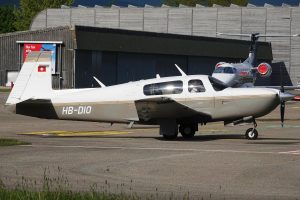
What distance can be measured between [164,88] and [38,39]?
181ft

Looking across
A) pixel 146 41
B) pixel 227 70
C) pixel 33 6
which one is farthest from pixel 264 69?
pixel 33 6

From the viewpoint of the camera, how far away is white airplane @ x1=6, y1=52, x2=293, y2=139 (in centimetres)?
2411

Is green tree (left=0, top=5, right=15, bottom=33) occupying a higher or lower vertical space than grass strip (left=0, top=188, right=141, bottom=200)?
higher

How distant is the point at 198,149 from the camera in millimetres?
20766

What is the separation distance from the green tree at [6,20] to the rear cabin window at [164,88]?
136752 millimetres

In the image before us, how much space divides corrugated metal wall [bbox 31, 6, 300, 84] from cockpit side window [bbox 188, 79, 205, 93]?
7409 cm

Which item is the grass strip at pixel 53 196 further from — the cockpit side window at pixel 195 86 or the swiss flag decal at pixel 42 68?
the swiss flag decal at pixel 42 68

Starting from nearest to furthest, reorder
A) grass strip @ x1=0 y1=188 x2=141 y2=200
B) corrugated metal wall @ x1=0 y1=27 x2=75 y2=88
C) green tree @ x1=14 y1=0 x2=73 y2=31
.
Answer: grass strip @ x1=0 y1=188 x2=141 y2=200 < corrugated metal wall @ x1=0 y1=27 x2=75 y2=88 < green tree @ x1=14 y1=0 x2=73 y2=31

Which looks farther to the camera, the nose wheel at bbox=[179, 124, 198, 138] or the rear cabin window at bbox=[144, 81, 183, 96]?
the nose wheel at bbox=[179, 124, 198, 138]

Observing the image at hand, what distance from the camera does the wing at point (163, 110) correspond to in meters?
24.1

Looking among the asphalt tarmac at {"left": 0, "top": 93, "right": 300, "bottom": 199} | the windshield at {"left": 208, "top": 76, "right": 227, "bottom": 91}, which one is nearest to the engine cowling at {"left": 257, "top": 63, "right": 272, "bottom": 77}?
the asphalt tarmac at {"left": 0, "top": 93, "right": 300, "bottom": 199}

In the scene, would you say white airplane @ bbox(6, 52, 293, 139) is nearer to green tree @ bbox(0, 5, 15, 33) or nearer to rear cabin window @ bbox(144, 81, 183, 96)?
rear cabin window @ bbox(144, 81, 183, 96)

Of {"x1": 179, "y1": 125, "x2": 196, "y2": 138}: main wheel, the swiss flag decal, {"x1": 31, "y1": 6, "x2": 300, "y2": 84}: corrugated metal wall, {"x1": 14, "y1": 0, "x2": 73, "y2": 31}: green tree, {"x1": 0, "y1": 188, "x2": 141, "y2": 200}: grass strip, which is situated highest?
{"x1": 14, "y1": 0, "x2": 73, "y2": 31}: green tree

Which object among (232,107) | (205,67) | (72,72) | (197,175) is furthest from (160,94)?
(205,67)
